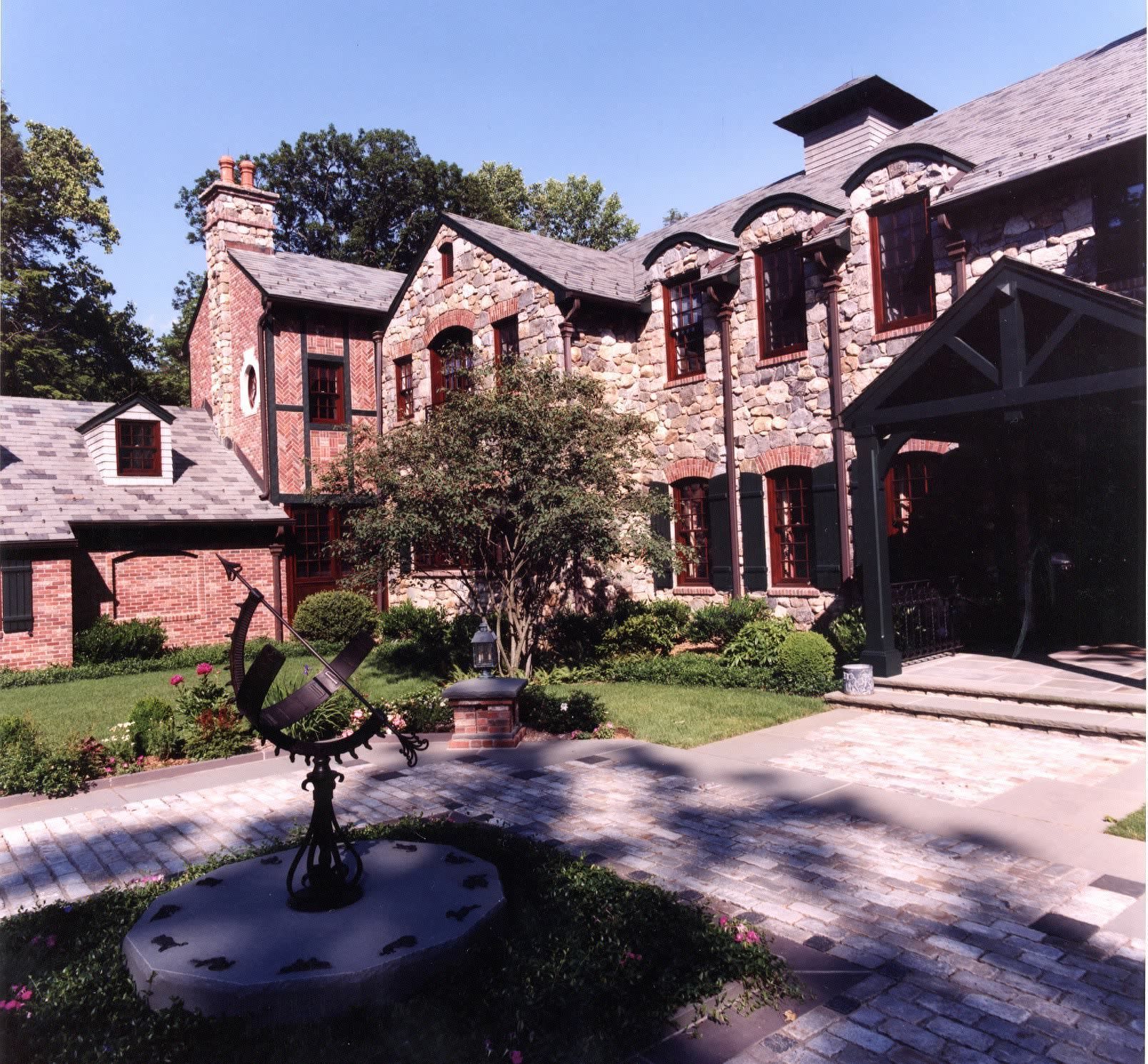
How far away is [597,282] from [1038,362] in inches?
341

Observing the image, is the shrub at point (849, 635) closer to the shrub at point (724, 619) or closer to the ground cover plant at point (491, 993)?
the shrub at point (724, 619)

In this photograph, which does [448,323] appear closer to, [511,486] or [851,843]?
[511,486]

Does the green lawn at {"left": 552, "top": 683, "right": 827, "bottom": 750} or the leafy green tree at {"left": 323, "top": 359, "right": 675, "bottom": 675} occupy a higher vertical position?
the leafy green tree at {"left": 323, "top": 359, "right": 675, "bottom": 675}

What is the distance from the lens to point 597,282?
15.7 m

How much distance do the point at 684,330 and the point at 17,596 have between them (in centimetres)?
1270

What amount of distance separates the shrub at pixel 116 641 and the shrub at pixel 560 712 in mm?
10220

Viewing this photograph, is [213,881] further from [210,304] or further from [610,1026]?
[210,304]

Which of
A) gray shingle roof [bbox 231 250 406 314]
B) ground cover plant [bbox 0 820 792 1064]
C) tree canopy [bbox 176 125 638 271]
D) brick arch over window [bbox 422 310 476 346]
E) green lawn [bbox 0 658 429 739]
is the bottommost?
green lawn [bbox 0 658 429 739]

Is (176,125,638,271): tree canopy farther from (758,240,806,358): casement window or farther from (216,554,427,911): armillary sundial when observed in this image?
(216,554,427,911): armillary sundial

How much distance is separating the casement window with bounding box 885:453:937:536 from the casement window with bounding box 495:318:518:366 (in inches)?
276

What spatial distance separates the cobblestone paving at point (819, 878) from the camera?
3.39 meters

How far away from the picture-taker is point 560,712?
366 inches

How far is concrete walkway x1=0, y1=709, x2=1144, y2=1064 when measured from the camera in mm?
3504


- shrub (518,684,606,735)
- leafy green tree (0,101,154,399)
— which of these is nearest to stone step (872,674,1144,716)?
shrub (518,684,606,735)
